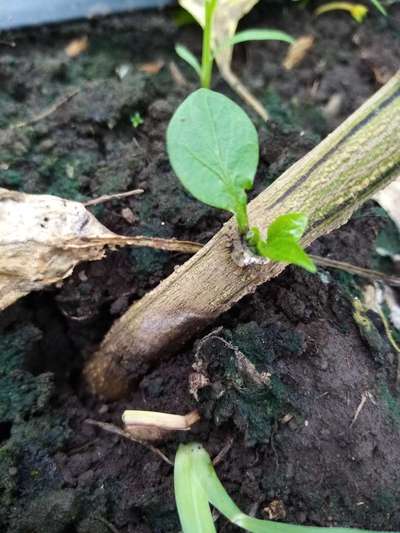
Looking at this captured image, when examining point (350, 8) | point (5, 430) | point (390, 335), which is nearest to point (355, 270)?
point (390, 335)

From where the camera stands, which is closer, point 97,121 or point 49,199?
point 49,199

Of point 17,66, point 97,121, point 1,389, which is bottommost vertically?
point 1,389

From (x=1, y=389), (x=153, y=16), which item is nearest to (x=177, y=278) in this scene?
(x=1, y=389)

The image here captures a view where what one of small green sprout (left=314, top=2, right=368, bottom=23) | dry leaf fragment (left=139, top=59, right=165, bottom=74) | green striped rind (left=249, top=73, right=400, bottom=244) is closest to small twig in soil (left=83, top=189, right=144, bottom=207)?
green striped rind (left=249, top=73, right=400, bottom=244)

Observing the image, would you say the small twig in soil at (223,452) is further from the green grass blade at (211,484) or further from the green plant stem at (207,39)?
the green plant stem at (207,39)

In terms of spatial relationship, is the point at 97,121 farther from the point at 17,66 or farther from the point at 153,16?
the point at 153,16

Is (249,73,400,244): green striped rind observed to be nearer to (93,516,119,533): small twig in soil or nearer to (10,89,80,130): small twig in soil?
(93,516,119,533): small twig in soil
